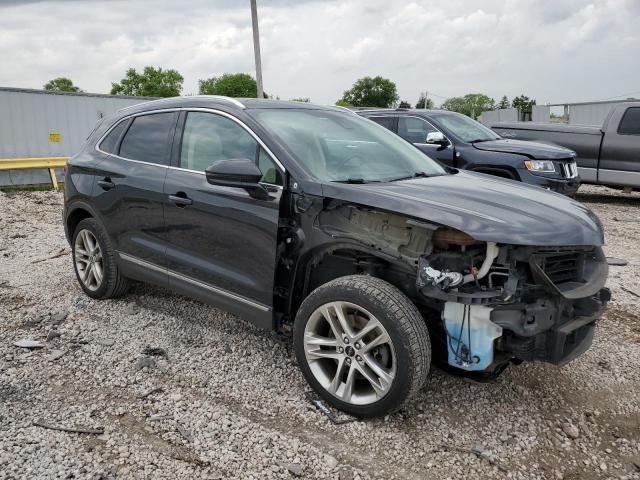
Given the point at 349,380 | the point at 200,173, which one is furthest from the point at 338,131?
the point at 349,380

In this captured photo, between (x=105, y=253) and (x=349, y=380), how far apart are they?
8.67 feet

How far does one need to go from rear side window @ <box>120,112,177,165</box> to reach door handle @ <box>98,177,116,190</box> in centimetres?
24

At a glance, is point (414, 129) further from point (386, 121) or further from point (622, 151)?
point (622, 151)

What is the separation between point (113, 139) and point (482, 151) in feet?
19.2

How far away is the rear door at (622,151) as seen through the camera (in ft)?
34.0

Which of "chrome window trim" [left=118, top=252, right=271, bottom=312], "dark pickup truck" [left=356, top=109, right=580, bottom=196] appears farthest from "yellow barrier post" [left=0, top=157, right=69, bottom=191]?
"chrome window trim" [left=118, top=252, right=271, bottom=312]

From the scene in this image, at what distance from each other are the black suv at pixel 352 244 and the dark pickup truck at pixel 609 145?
776 centimetres

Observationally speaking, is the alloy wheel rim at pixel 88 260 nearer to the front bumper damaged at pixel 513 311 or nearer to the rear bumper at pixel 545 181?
the front bumper damaged at pixel 513 311

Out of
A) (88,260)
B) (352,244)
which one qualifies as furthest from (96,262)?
(352,244)

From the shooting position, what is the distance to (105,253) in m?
4.76

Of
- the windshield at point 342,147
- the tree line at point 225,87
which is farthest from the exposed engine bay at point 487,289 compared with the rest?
the tree line at point 225,87

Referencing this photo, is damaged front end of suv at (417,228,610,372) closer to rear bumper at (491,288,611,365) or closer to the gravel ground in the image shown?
rear bumper at (491,288,611,365)

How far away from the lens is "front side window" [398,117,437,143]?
31.4 ft

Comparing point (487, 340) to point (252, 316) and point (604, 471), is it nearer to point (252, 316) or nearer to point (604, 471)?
point (604, 471)
